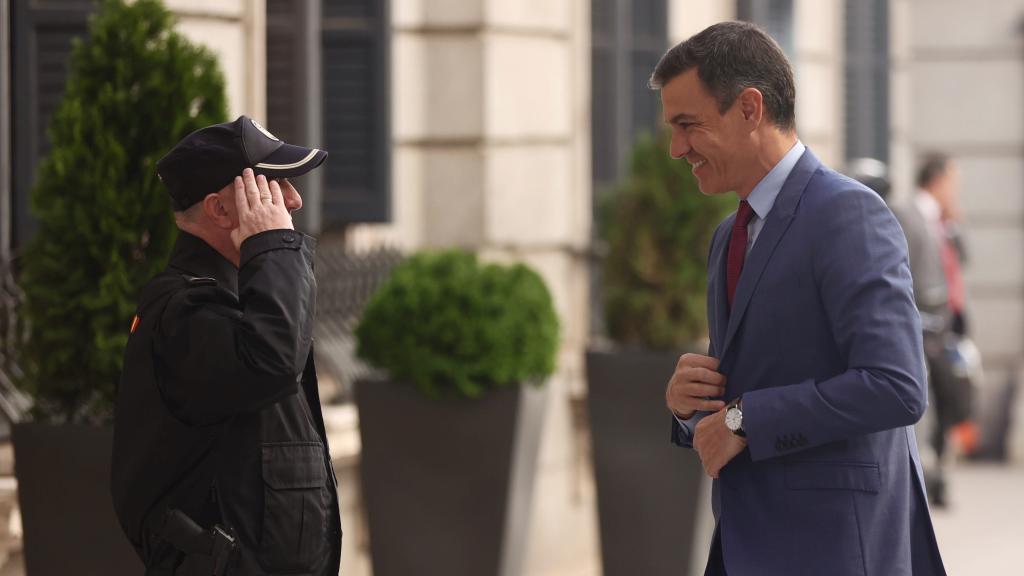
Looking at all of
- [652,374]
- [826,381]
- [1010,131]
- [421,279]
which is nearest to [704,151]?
[826,381]

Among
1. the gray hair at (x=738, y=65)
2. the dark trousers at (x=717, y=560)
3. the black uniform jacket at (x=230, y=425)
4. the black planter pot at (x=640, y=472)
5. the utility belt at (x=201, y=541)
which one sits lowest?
the black planter pot at (x=640, y=472)

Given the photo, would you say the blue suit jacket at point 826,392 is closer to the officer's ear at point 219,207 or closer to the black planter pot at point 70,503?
the officer's ear at point 219,207

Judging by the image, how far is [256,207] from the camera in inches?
132

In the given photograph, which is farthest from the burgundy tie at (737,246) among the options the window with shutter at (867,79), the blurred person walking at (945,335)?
the window with shutter at (867,79)

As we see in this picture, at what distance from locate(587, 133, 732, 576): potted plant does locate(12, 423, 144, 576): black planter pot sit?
3398 mm

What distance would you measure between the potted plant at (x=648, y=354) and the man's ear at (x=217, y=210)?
14.7ft

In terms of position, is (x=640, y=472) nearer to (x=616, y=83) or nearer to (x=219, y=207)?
(x=616, y=83)

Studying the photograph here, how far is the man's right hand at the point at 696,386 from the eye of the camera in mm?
3373

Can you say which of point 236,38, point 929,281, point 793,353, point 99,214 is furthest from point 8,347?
point 929,281

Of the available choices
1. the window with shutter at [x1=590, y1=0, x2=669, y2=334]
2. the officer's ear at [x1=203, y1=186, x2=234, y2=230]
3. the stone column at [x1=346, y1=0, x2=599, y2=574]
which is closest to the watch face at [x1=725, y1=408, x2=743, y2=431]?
the officer's ear at [x1=203, y1=186, x2=234, y2=230]

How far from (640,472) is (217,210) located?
15.3 feet

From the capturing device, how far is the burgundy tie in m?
3.45

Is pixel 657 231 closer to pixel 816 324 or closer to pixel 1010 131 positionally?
pixel 816 324

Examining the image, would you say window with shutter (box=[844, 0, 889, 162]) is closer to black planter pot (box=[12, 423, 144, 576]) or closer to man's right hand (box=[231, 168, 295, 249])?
black planter pot (box=[12, 423, 144, 576])
